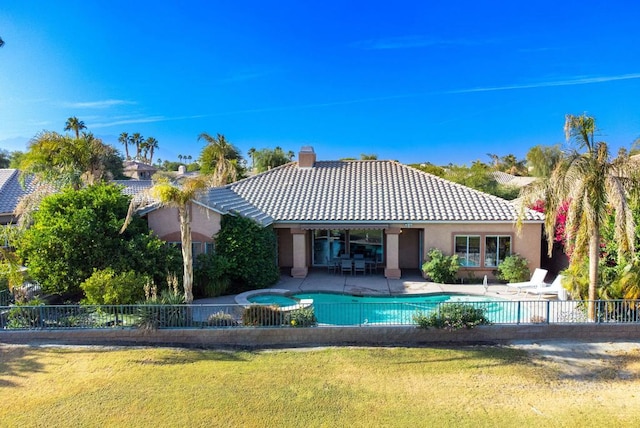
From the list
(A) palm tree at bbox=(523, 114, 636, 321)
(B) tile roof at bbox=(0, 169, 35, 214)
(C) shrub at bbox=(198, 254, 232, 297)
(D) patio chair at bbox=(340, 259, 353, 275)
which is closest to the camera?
(A) palm tree at bbox=(523, 114, 636, 321)

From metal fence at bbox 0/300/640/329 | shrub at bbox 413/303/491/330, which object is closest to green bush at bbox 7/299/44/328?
metal fence at bbox 0/300/640/329

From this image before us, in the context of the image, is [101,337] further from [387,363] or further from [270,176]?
[270,176]

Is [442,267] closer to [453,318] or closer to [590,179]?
[453,318]

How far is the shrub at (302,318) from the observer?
15.7 m

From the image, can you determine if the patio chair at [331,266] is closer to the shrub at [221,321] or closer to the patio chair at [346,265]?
the patio chair at [346,265]

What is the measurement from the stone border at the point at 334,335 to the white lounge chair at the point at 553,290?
353cm

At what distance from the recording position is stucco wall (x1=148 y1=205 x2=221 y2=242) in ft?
74.0

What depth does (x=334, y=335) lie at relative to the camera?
15.6m

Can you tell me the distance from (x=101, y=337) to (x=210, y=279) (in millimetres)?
6265

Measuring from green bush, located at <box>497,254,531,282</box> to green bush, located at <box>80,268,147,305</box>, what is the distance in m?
18.1

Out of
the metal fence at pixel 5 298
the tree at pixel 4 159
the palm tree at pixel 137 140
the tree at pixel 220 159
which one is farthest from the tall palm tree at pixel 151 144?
the metal fence at pixel 5 298

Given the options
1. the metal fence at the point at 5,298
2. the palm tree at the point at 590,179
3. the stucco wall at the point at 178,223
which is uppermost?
the palm tree at the point at 590,179

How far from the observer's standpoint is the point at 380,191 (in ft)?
93.2

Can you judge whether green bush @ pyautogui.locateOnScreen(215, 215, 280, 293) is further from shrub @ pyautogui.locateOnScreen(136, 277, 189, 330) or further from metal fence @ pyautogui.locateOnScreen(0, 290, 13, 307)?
metal fence @ pyautogui.locateOnScreen(0, 290, 13, 307)
